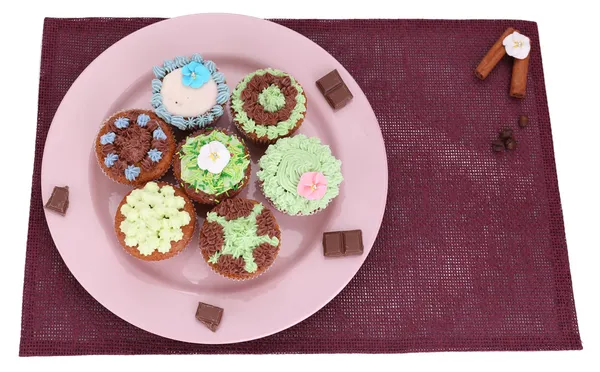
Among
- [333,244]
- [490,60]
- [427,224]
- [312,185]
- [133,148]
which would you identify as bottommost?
[333,244]

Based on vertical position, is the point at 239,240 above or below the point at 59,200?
below

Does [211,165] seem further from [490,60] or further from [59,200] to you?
[490,60]

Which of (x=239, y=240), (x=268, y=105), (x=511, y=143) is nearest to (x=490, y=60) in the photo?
(x=511, y=143)

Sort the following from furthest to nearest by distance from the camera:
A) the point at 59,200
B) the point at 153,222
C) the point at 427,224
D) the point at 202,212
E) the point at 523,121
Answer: the point at 523,121 → the point at 427,224 → the point at 202,212 → the point at 59,200 → the point at 153,222

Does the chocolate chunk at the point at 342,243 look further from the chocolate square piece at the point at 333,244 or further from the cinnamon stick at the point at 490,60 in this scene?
the cinnamon stick at the point at 490,60

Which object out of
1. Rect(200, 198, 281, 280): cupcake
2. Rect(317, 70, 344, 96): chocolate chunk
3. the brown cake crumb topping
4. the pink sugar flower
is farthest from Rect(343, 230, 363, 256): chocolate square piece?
Rect(317, 70, 344, 96): chocolate chunk

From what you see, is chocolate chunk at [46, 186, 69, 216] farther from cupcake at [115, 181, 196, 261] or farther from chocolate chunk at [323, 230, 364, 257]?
chocolate chunk at [323, 230, 364, 257]
